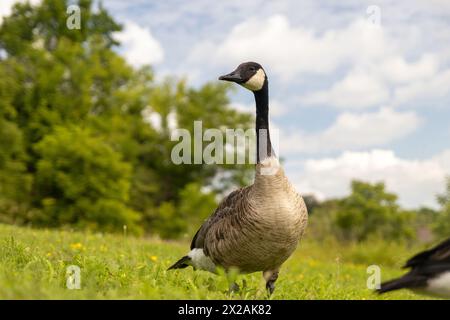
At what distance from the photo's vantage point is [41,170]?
34.7 m

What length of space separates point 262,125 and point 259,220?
1376mm

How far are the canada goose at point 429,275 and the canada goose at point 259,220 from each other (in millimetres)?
1642

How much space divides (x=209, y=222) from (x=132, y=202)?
128 feet

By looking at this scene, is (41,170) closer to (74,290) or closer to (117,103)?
(117,103)

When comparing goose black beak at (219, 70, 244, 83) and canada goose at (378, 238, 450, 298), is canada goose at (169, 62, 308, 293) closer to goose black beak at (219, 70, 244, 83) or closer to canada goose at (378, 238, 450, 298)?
goose black beak at (219, 70, 244, 83)

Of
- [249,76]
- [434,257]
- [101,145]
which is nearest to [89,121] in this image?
[101,145]

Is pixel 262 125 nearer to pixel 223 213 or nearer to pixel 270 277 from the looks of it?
pixel 223 213

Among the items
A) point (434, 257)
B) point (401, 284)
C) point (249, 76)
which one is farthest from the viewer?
point (249, 76)

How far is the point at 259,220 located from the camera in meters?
5.89

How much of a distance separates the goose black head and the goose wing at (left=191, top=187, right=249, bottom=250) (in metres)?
1.32

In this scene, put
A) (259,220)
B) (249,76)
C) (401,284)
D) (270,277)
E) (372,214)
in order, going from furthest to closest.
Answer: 1. (372,214)
2. (249,76)
3. (270,277)
4. (259,220)
5. (401,284)

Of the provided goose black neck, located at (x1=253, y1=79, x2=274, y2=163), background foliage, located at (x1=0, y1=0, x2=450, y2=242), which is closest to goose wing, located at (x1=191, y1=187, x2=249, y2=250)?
goose black neck, located at (x1=253, y1=79, x2=274, y2=163)

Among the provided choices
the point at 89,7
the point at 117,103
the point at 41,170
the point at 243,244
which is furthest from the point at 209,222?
the point at 89,7

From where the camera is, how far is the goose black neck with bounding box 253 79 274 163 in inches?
252
